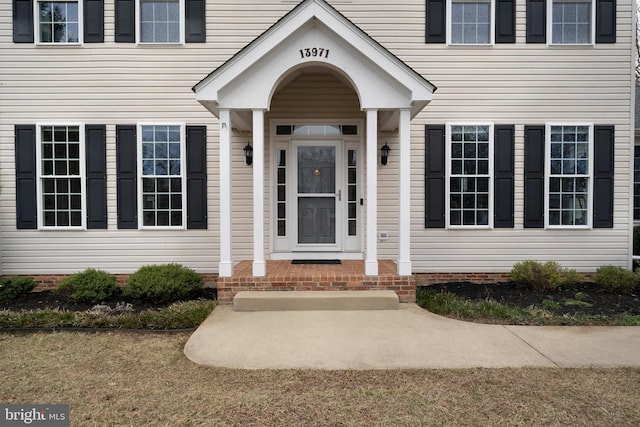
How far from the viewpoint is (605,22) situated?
7102mm

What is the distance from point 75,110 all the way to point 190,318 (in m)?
4.79

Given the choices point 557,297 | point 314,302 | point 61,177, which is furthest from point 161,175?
point 557,297

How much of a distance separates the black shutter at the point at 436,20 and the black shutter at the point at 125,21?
548 cm

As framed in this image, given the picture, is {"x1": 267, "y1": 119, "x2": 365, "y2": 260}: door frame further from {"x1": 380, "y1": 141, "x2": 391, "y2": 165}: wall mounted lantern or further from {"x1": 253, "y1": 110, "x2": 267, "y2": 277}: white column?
{"x1": 253, "y1": 110, "x2": 267, "y2": 277}: white column

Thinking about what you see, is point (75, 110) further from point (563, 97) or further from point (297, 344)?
point (563, 97)

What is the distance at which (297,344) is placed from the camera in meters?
4.16

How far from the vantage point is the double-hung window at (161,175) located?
23.3 ft

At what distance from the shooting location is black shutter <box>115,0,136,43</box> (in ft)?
22.9

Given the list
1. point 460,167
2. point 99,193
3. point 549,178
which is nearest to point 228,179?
point 99,193

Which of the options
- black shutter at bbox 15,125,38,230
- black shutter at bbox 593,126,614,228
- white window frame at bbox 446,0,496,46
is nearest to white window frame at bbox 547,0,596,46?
white window frame at bbox 446,0,496,46

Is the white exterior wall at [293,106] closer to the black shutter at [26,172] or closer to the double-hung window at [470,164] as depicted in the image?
the black shutter at [26,172]

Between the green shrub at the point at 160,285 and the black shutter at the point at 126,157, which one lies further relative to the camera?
the black shutter at the point at 126,157

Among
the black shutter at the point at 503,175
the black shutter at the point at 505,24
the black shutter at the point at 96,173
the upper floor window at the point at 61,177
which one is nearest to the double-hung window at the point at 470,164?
the black shutter at the point at 503,175

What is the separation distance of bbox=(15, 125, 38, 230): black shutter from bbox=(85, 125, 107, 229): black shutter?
38.3 inches
